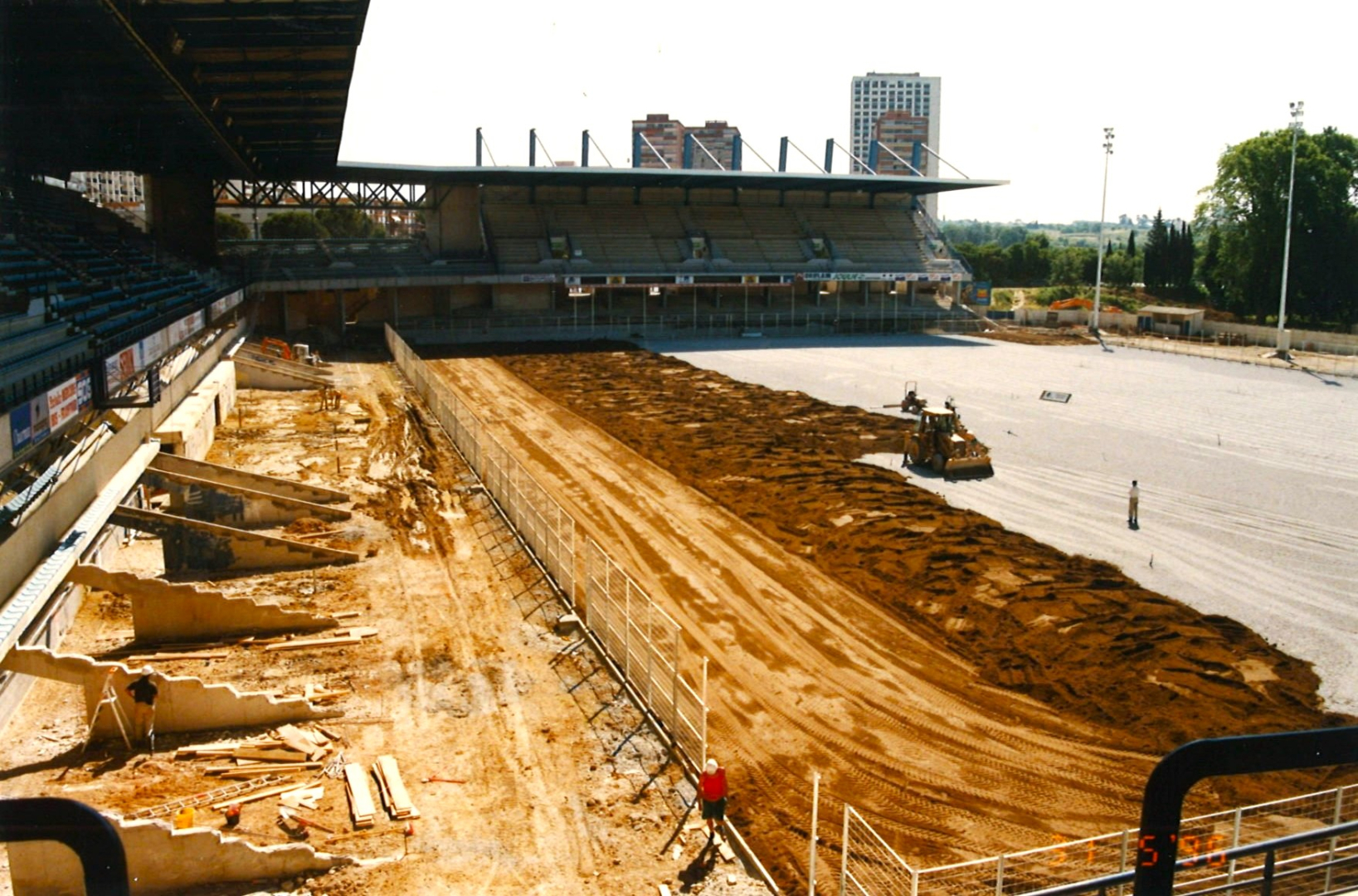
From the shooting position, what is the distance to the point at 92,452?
19.2 m

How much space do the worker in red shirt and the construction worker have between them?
267 inches

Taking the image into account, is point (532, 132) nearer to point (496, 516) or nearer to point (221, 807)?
point (496, 516)

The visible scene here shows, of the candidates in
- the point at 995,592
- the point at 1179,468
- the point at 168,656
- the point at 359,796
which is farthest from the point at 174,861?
the point at 1179,468

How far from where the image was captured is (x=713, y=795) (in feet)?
36.6

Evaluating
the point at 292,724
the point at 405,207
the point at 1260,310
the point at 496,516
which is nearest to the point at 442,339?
the point at 405,207

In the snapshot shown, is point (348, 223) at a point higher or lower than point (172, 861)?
higher

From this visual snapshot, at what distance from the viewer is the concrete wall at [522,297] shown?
66688 millimetres

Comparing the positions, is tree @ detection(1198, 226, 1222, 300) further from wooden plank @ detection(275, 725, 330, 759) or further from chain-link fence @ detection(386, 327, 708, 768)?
wooden plank @ detection(275, 725, 330, 759)

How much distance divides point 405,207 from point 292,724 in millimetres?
57028

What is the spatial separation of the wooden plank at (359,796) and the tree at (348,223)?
114473mm

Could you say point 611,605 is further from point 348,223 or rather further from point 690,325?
point 348,223

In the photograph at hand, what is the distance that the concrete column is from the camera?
53906 millimetres

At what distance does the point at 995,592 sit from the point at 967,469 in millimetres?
9899

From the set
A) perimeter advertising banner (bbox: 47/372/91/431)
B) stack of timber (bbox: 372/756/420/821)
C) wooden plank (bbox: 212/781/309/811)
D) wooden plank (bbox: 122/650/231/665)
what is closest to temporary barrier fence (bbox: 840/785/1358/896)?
stack of timber (bbox: 372/756/420/821)
